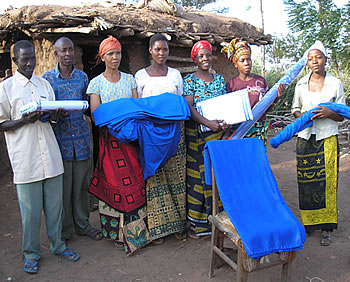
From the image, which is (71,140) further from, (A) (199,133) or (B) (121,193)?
(A) (199,133)

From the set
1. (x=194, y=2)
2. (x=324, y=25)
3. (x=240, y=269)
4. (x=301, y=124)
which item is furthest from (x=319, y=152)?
(x=194, y=2)

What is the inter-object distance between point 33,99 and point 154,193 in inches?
55.9

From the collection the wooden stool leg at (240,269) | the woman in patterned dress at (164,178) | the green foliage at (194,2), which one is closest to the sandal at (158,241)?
the woman in patterned dress at (164,178)

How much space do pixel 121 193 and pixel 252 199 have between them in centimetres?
127

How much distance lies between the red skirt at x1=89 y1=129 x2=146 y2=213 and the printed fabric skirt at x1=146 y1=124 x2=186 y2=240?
0.13m

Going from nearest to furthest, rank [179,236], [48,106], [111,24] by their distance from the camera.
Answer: [48,106] → [179,236] → [111,24]

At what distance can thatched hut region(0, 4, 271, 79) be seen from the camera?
4328 millimetres

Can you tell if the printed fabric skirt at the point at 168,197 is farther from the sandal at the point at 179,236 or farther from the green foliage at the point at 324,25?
the green foliage at the point at 324,25

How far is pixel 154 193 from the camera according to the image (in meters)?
3.24

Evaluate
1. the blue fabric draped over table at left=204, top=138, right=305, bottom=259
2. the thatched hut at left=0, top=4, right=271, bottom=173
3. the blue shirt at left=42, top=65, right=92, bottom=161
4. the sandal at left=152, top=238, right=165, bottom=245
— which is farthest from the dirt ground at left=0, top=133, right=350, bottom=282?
the thatched hut at left=0, top=4, right=271, bottom=173

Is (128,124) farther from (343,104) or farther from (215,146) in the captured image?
(343,104)

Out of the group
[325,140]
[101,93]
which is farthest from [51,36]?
[325,140]

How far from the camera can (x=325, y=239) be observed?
10.9 feet

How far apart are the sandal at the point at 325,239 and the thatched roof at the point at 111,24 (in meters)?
3.19
